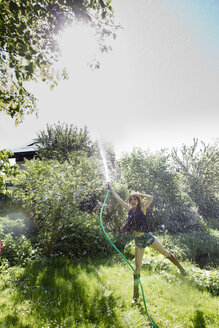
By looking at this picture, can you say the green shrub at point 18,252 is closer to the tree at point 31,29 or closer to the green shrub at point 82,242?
the green shrub at point 82,242

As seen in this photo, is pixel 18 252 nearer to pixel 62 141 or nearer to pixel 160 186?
pixel 160 186

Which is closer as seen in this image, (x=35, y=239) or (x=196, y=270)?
(x=196, y=270)

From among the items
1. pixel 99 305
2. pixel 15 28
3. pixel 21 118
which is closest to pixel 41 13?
pixel 15 28

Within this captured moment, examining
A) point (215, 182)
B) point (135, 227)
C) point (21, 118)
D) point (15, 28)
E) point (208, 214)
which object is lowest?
point (208, 214)

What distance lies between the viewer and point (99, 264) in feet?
13.8

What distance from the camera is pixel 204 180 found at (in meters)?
12.9

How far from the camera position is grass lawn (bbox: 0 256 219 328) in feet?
7.60

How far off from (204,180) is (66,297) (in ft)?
42.8

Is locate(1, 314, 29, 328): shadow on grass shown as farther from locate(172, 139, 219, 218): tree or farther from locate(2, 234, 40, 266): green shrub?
locate(172, 139, 219, 218): tree

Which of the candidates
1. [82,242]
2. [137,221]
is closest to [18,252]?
[82,242]

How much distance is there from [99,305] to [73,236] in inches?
98.1

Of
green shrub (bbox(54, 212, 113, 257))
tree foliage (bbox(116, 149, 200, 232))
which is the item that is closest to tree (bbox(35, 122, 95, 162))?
tree foliage (bbox(116, 149, 200, 232))

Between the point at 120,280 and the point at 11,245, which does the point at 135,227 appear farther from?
the point at 11,245

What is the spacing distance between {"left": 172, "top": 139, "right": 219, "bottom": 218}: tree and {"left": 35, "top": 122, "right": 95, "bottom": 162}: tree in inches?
347
